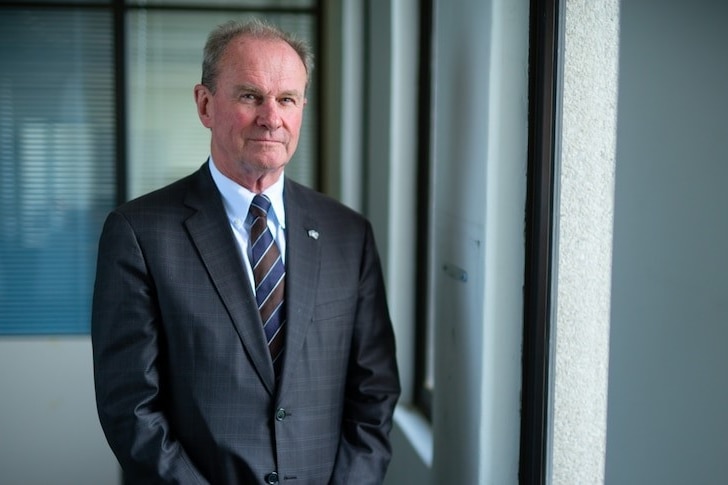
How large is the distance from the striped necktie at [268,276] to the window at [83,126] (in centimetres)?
229

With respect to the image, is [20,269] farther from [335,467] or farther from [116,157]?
[335,467]

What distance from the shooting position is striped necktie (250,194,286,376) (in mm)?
1714

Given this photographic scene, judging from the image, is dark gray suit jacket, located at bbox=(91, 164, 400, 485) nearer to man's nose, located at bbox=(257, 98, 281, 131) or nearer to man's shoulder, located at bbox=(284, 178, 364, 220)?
man's shoulder, located at bbox=(284, 178, 364, 220)

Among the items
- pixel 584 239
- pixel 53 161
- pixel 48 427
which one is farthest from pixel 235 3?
pixel 584 239

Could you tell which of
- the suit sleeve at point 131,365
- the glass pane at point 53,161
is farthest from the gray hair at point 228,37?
the glass pane at point 53,161

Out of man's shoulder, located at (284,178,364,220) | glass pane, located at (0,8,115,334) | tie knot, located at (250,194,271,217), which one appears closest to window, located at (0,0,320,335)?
glass pane, located at (0,8,115,334)

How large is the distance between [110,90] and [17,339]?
116 cm

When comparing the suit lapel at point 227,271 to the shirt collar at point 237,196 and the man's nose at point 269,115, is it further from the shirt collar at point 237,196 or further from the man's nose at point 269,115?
the man's nose at point 269,115

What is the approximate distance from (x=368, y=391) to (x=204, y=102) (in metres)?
0.67

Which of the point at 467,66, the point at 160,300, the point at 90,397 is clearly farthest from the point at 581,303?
the point at 90,397

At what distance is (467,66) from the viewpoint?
1.85 meters

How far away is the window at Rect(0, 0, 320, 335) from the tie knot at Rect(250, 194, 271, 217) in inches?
89.6

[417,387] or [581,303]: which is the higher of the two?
[581,303]

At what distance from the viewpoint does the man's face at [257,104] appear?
5.55 ft
